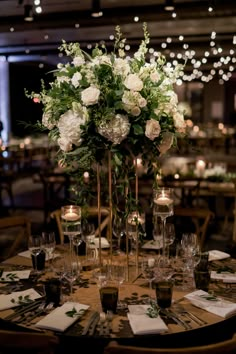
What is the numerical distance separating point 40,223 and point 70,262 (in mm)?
4692

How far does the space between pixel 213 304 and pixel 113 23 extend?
17.8 feet

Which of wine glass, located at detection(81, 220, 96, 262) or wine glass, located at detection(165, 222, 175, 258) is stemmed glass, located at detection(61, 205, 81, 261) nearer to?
wine glass, located at detection(81, 220, 96, 262)

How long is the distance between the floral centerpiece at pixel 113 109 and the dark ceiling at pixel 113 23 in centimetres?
389

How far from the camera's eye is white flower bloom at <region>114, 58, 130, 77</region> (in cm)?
238

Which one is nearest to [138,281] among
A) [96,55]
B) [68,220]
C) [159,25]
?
[68,220]

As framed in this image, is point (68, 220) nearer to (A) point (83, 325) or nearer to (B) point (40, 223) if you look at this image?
(A) point (83, 325)

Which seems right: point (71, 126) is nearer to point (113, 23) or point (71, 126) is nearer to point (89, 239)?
point (89, 239)

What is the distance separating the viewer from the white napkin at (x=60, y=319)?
6.66ft

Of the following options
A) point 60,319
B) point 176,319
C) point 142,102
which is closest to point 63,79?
point 142,102

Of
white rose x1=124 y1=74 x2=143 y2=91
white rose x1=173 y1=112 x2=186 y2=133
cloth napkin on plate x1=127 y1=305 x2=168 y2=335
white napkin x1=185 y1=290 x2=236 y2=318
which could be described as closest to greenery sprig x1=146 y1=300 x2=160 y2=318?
cloth napkin on plate x1=127 y1=305 x2=168 y2=335

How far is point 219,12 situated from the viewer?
20.7 ft

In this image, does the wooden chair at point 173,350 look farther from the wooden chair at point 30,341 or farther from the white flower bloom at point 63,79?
the white flower bloom at point 63,79

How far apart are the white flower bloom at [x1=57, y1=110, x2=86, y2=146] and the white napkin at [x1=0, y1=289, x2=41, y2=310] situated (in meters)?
0.76

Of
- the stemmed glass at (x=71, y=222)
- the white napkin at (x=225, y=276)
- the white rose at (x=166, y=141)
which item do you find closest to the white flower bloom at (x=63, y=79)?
the white rose at (x=166, y=141)
